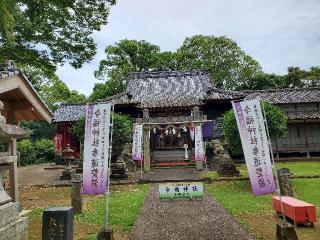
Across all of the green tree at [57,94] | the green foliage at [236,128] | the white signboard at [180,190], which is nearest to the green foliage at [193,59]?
the green tree at [57,94]

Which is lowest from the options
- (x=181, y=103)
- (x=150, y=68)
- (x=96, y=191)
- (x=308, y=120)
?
(x=96, y=191)

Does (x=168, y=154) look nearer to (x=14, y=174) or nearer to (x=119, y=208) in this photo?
(x=119, y=208)

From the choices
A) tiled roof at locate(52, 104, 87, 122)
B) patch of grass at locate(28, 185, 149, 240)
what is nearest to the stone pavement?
patch of grass at locate(28, 185, 149, 240)

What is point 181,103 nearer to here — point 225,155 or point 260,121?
point 225,155

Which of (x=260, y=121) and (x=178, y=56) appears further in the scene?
(x=178, y=56)

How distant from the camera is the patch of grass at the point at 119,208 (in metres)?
10.8

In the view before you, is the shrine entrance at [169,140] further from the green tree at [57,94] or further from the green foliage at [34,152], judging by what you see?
the green tree at [57,94]

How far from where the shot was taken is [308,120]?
2962cm

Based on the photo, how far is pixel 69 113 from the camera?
117 feet

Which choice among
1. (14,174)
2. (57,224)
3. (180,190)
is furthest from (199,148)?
(57,224)

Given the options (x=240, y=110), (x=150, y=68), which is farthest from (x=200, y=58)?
(x=240, y=110)

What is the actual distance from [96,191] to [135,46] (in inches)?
1511

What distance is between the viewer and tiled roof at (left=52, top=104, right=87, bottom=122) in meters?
34.2

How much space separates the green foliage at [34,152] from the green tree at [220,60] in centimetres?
2169
